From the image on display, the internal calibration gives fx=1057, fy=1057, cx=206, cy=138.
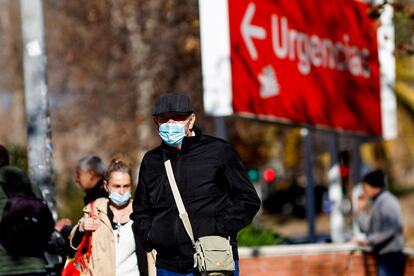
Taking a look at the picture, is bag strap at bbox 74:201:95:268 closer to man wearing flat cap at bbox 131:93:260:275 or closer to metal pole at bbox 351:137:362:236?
man wearing flat cap at bbox 131:93:260:275

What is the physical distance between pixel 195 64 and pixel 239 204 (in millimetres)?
19267

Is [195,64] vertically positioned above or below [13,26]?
below

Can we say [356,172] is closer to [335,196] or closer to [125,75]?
[335,196]

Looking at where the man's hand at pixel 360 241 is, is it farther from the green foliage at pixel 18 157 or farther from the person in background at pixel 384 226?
the green foliage at pixel 18 157

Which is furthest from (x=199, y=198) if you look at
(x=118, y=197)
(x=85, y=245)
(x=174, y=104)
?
(x=85, y=245)

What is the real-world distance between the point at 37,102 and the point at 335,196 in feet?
22.8

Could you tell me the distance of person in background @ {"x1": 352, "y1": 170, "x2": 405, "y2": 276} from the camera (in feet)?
35.2

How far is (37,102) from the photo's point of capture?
9188 millimetres

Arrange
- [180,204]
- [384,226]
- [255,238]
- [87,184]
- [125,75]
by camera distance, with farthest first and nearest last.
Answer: [125,75] < [255,238] < [384,226] < [87,184] < [180,204]

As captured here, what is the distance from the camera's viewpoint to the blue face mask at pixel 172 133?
20.4ft

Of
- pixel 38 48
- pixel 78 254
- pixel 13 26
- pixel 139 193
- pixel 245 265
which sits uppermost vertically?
pixel 13 26

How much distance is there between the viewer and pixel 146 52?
2462 cm

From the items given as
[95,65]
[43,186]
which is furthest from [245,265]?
[95,65]

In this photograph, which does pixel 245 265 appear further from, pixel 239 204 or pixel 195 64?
pixel 195 64
